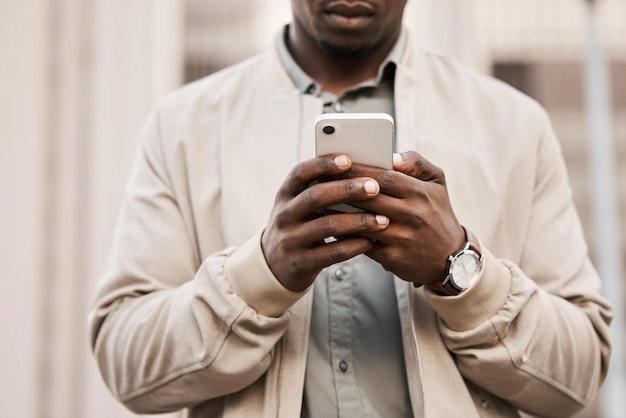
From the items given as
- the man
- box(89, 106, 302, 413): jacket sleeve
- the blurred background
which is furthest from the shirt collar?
the blurred background

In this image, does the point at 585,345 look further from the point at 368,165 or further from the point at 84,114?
the point at 84,114

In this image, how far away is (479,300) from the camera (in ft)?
3.16

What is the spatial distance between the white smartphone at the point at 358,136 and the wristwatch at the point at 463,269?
0.14m

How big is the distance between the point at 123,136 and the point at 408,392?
1.22 metres

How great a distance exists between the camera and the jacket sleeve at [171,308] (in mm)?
960

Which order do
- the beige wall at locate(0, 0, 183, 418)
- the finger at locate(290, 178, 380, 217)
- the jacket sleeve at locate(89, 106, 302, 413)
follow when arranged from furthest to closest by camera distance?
the beige wall at locate(0, 0, 183, 418) → the jacket sleeve at locate(89, 106, 302, 413) → the finger at locate(290, 178, 380, 217)

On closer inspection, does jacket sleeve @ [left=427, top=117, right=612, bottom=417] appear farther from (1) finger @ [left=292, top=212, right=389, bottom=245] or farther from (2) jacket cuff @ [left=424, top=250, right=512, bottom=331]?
(1) finger @ [left=292, top=212, right=389, bottom=245]

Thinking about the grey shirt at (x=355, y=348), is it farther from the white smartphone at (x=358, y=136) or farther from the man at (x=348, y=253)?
the white smartphone at (x=358, y=136)

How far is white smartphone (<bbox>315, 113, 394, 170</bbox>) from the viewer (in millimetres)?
870

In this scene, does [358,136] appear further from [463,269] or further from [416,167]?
[463,269]

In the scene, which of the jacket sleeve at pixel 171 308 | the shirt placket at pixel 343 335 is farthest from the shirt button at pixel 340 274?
the jacket sleeve at pixel 171 308

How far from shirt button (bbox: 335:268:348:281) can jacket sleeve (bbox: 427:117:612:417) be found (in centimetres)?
16

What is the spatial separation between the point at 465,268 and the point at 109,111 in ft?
4.37

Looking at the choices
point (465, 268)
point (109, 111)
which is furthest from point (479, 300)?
point (109, 111)
